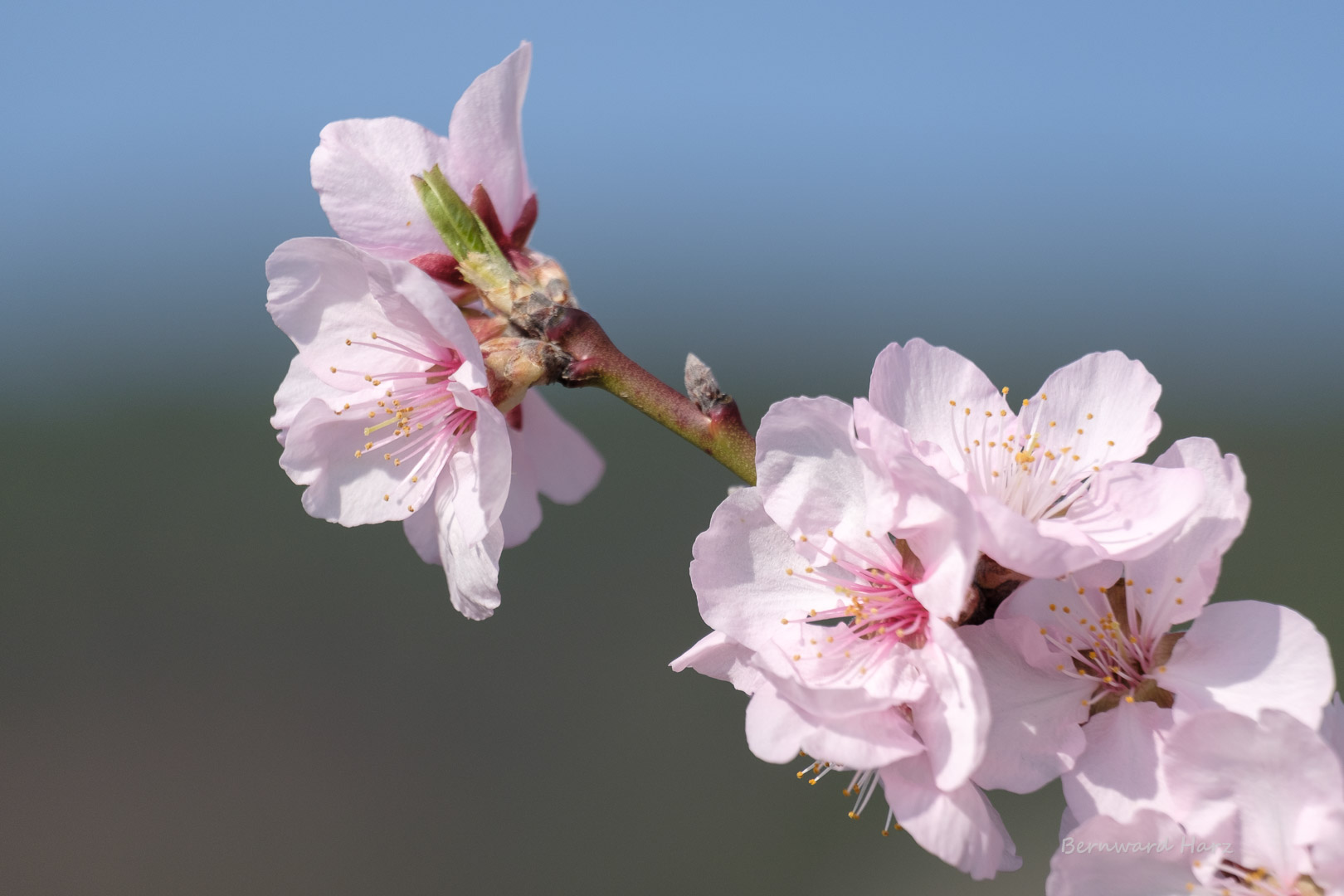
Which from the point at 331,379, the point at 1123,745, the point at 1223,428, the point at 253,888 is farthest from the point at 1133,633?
the point at 1223,428

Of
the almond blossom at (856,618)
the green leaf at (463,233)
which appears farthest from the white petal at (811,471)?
the green leaf at (463,233)

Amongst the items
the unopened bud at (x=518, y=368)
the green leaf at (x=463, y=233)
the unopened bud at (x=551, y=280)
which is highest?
the green leaf at (x=463, y=233)

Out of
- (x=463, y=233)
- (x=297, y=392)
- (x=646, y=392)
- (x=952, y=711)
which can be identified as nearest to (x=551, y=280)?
(x=463, y=233)

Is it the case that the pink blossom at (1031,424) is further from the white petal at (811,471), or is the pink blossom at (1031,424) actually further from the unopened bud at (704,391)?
the unopened bud at (704,391)

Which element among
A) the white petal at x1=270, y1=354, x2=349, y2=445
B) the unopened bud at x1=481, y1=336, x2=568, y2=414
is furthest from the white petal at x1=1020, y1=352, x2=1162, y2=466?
the white petal at x1=270, y1=354, x2=349, y2=445

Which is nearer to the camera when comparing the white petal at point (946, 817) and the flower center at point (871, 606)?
the white petal at point (946, 817)

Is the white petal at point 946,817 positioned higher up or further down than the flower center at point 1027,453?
further down

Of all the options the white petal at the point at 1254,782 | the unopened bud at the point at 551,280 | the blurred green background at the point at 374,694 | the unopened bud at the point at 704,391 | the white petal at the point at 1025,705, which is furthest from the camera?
the blurred green background at the point at 374,694

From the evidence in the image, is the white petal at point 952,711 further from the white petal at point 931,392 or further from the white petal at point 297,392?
the white petal at point 297,392

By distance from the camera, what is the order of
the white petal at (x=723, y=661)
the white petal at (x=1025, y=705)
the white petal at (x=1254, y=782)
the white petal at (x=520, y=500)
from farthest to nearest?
the white petal at (x=520, y=500), the white petal at (x=723, y=661), the white petal at (x=1025, y=705), the white petal at (x=1254, y=782)

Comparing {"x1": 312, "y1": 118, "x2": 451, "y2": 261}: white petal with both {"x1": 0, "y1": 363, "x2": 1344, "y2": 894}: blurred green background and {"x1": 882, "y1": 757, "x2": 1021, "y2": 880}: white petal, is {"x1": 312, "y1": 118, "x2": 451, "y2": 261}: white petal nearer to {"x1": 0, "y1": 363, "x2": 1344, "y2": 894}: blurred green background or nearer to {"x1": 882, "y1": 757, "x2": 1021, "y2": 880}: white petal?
{"x1": 882, "y1": 757, "x2": 1021, "y2": 880}: white petal
